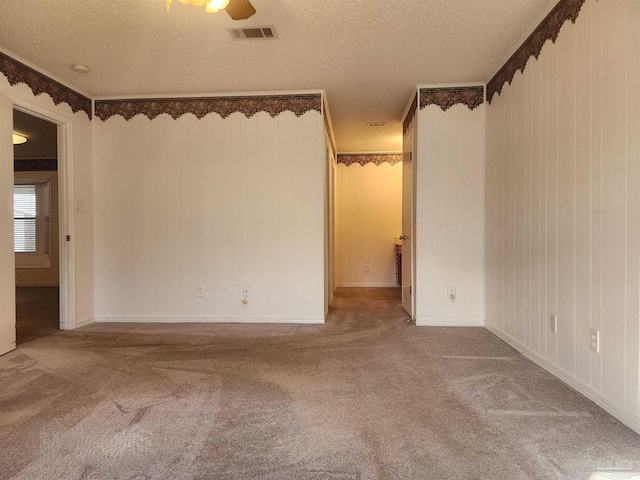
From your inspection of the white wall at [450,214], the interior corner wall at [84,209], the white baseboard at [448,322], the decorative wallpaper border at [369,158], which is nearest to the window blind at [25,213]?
the interior corner wall at [84,209]

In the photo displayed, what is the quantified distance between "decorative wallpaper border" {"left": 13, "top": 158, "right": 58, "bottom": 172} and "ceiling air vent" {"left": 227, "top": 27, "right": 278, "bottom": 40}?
623 centimetres

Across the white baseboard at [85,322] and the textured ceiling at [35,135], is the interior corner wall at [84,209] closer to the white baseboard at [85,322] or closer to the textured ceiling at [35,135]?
the white baseboard at [85,322]

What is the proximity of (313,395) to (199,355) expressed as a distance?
3.91ft

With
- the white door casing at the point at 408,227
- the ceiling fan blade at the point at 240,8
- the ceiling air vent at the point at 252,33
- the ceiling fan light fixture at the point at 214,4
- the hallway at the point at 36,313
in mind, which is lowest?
the hallway at the point at 36,313

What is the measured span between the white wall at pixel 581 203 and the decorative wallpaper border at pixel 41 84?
426cm

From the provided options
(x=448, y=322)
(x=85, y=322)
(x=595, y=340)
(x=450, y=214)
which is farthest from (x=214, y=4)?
(x=85, y=322)

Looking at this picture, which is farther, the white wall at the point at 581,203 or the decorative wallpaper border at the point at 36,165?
the decorative wallpaper border at the point at 36,165

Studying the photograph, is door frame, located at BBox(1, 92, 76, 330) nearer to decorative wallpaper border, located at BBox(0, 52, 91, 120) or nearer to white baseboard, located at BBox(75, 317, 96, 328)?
white baseboard, located at BBox(75, 317, 96, 328)

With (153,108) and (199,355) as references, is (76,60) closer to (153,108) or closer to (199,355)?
(153,108)

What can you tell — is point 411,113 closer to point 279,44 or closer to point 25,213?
point 279,44

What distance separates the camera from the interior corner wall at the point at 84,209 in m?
3.79

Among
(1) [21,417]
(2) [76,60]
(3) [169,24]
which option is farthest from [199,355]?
(2) [76,60]

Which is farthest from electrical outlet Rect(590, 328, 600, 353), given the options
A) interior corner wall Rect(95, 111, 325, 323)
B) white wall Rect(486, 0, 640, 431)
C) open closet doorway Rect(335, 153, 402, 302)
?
open closet doorway Rect(335, 153, 402, 302)

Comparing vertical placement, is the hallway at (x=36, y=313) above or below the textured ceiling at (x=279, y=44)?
below
